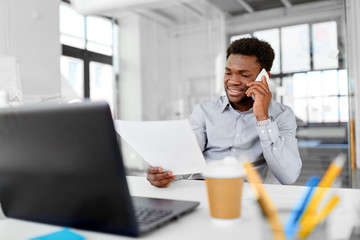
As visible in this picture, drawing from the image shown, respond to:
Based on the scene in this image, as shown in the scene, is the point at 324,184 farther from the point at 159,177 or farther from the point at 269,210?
the point at 159,177

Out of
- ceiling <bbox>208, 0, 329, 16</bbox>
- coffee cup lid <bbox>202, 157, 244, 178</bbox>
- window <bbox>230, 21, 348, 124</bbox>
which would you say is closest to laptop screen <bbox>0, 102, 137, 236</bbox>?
coffee cup lid <bbox>202, 157, 244, 178</bbox>

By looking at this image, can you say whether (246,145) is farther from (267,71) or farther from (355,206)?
(355,206)

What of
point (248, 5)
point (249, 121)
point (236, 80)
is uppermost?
point (248, 5)

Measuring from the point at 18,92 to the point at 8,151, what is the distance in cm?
286

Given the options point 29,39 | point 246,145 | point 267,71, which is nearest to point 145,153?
point 246,145

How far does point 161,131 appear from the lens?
1054 mm

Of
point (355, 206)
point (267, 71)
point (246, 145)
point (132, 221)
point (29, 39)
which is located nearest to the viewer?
point (132, 221)

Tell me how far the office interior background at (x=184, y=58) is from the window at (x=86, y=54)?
2cm

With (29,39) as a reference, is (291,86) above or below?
below

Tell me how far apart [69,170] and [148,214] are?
0.76 ft

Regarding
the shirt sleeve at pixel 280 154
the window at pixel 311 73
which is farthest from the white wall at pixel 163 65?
the shirt sleeve at pixel 280 154

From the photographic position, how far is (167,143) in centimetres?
107

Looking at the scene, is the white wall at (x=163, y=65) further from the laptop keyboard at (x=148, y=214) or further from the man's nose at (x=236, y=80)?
the laptop keyboard at (x=148, y=214)

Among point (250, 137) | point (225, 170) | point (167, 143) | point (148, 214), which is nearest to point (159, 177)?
point (167, 143)
